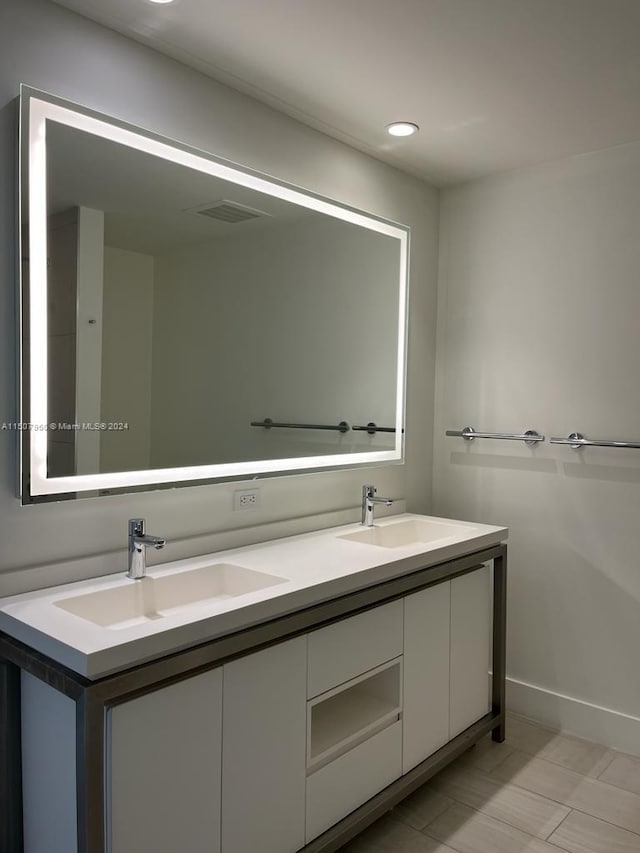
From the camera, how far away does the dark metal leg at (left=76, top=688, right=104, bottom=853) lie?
1312 millimetres

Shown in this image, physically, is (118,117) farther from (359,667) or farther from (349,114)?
(359,667)

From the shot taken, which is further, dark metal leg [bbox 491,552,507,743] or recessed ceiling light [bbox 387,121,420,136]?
dark metal leg [bbox 491,552,507,743]

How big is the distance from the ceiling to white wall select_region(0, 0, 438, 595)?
0.06 m

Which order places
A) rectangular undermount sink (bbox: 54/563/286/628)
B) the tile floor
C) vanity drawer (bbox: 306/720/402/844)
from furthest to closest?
the tile floor, vanity drawer (bbox: 306/720/402/844), rectangular undermount sink (bbox: 54/563/286/628)

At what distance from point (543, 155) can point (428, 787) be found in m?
2.38

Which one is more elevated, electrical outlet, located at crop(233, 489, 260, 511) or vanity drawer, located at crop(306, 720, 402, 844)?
electrical outlet, located at crop(233, 489, 260, 511)

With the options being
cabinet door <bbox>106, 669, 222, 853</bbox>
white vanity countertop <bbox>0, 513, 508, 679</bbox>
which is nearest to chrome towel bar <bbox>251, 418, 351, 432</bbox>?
white vanity countertop <bbox>0, 513, 508, 679</bbox>

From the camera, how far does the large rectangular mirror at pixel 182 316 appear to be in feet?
5.63

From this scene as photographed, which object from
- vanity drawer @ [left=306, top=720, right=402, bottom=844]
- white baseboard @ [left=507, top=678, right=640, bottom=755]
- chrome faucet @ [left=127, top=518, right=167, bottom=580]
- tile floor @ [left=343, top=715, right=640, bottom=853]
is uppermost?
chrome faucet @ [left=127, top=518, right=167, bottom=580]

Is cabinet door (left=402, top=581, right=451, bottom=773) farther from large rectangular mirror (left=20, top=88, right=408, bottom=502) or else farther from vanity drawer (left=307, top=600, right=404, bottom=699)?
large rectangular mirror (left=20, top=88, right=408, bottom=502)

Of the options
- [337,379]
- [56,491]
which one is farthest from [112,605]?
[337,379]

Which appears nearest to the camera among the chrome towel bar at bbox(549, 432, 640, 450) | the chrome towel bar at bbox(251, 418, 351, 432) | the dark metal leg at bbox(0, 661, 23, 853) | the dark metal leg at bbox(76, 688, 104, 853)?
the dark metal leg at bbox(76, 688, 104, 853)

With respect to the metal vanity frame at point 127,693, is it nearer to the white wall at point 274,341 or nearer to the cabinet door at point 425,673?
the cabinet door at point 425,673

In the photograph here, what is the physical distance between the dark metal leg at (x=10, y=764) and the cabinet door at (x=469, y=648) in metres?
1.39
